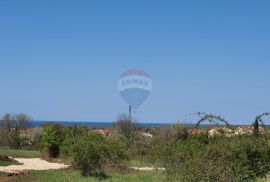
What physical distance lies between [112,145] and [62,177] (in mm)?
3483

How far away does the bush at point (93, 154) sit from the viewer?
21688 millimetres

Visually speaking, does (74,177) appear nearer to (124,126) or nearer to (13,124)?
(124,126)

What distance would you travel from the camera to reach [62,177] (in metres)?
19.6

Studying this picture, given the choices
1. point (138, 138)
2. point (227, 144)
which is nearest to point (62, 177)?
point (227, 144)

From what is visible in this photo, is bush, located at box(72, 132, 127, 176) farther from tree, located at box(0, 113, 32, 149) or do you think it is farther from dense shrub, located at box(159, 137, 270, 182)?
tree, located at box(0, 113, 32, 149)

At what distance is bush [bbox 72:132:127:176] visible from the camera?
71.2ft

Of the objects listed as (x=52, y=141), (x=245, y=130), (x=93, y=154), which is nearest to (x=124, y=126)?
(x=52, y=141)

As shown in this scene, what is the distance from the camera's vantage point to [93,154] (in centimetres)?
2173

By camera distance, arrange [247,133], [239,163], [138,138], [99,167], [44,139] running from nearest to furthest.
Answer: [239,163]
[247,133]
[99,167]
[44,139]
[138,138]

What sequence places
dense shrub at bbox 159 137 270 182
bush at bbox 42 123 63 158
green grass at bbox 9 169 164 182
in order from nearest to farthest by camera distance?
1. dense shrub at bbox 159 137 270 182
2. green grass at bbox 9 169 164 182
3. bush at bbox 42 123 63 158

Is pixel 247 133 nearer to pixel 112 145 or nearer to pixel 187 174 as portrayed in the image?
pixel 187 174

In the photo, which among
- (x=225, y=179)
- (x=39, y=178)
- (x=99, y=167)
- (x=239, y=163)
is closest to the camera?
(x=225, y=179)

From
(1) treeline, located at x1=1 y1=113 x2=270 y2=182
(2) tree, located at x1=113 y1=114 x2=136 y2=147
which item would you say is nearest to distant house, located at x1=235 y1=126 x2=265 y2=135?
(1) treeline, located at x1=1 y1=113 x2=270 y2=182

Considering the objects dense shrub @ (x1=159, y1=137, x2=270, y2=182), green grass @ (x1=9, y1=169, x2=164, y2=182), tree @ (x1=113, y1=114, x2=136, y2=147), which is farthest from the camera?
tree @ (x1=113, y1=114, x2=136, y2=147)
